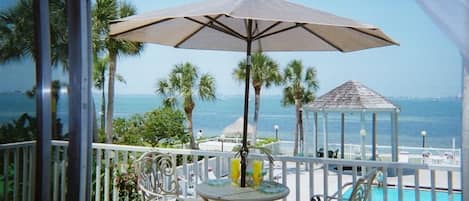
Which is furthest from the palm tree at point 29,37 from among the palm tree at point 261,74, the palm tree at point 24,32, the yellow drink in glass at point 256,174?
the palm tree at point 261,74

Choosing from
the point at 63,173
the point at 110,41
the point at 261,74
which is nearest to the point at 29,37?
the point at 63,173

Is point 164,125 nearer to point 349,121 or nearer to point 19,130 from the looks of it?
point 19,130

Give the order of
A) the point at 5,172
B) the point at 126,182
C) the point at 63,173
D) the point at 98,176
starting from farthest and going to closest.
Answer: the point at 126,182 → the point at 98,176 → the point at 63,173 → the point at 5,172

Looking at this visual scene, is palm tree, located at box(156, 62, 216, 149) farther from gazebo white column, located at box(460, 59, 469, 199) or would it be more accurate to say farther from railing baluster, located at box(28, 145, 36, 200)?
gazebo white column, located at box(460, 59, 469, 199)

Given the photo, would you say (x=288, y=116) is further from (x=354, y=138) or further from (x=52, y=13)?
(x=52, y=13)

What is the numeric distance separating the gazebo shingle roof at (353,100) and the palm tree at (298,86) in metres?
7.29

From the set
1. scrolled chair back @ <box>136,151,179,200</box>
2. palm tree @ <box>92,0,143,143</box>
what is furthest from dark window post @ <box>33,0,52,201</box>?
palm tree @ <box>92,0,143,143</box>

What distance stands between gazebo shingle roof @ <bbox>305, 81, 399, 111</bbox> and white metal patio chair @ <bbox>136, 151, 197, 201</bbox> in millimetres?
8537

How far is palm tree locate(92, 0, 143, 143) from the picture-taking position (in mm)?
9875

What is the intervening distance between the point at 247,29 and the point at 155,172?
1.36 metres

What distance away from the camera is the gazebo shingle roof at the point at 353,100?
36.3 ft

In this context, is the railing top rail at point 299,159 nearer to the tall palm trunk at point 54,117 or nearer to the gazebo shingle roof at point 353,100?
the tall palm trunk at point 54,117

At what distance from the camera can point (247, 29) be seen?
3018 mm

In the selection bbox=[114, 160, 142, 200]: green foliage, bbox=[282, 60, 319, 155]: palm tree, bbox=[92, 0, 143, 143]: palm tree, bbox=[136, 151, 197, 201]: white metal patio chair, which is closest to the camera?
bbox=[136, 151, 197, 201]: white metal patio chair
